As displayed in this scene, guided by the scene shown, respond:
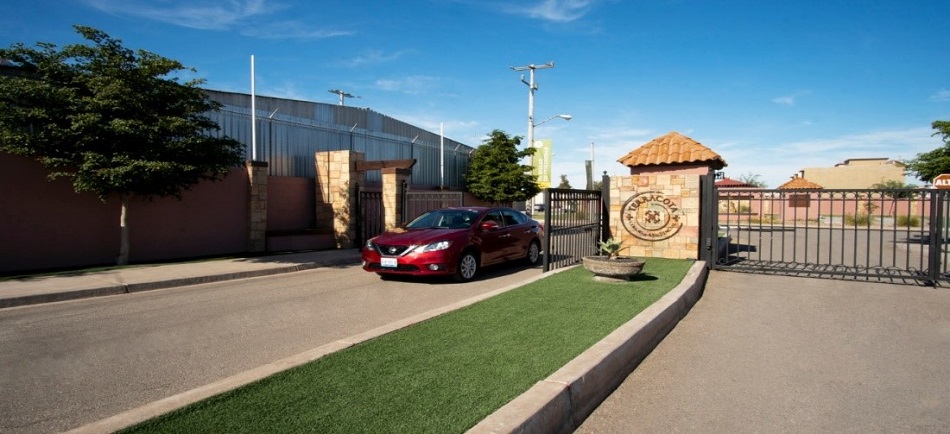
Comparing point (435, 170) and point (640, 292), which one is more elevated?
point (435, 170)

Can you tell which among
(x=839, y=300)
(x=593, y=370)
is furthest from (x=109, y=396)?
(x=839, y=300)

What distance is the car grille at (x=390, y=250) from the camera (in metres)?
9.40

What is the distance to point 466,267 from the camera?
9.83 meters

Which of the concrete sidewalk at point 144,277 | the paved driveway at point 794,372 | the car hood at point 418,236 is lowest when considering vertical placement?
the paved driveway at point 794,372

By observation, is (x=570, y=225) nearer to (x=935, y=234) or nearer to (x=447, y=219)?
(x=447, y=219)

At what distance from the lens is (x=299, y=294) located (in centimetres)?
847

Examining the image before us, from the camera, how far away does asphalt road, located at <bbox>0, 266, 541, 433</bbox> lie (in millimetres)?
4020

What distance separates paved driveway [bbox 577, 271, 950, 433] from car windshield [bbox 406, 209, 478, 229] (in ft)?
15.0

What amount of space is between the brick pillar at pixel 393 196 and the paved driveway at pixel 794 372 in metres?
10.1

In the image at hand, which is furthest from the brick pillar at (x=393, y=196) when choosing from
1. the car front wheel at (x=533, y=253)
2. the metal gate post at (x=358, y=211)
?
the car front wheel at (x=533, y=253)

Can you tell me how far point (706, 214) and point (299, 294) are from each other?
8.24m

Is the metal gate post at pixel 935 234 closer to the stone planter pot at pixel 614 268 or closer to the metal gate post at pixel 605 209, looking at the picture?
the stone planter pot at pixel 614 268

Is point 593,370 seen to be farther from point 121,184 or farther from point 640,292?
point 121,184

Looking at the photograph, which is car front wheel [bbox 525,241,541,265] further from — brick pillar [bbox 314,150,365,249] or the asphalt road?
brick pillar [bbox 314,150,365,249]
